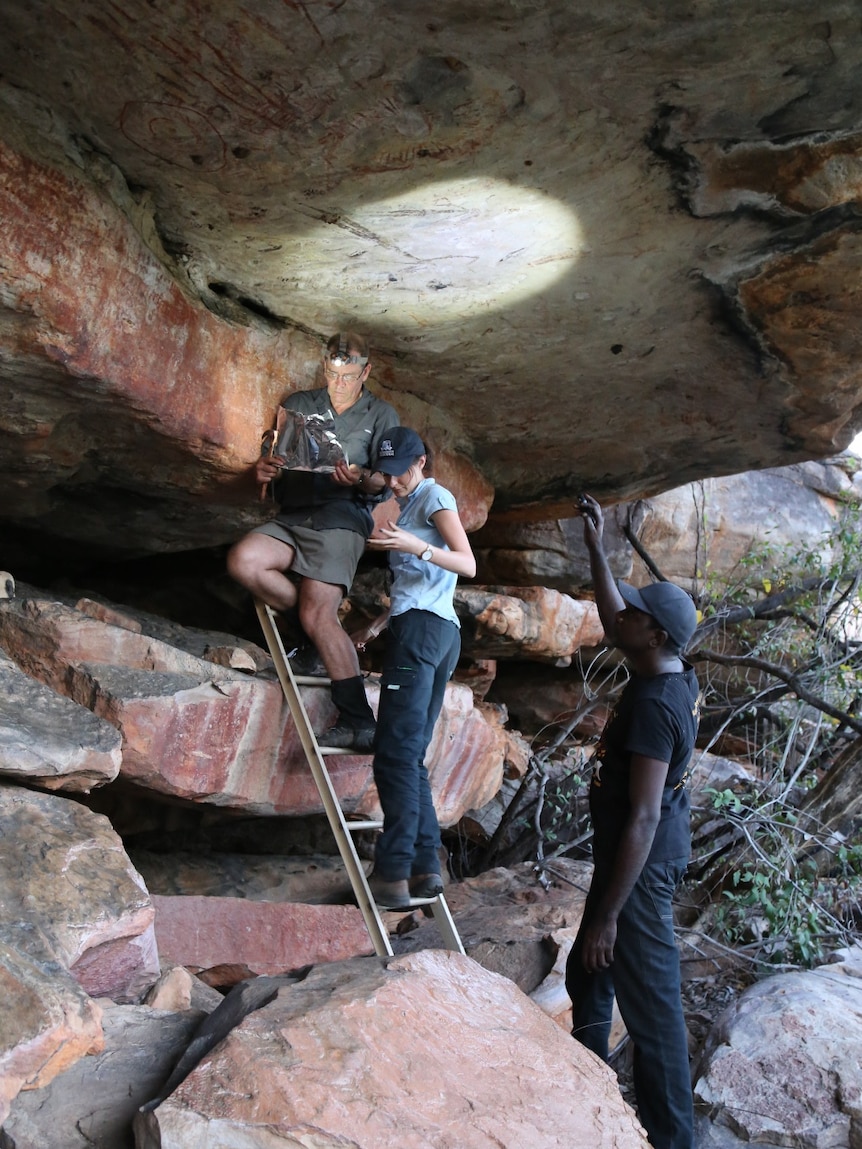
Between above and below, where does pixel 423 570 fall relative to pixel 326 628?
above

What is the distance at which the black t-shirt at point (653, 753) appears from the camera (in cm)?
312

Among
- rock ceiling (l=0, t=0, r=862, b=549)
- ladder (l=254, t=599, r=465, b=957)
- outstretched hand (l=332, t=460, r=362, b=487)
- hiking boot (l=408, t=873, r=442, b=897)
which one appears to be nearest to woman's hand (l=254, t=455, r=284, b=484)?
rock ceiling (l=0, t=0, r=862, b=549)

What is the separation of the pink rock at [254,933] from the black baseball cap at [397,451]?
1.99m

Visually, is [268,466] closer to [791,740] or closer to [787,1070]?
[787,1070]

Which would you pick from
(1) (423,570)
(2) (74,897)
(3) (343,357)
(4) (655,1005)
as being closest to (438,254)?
(3) (343,357)

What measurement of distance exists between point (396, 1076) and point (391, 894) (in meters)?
1.20

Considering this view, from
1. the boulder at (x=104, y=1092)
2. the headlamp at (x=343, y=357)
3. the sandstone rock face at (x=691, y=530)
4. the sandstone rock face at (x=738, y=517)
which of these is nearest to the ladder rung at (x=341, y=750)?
the boulder at (x=104, y=1092)

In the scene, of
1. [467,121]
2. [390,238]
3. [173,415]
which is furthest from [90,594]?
[467,121]

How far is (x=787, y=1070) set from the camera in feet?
13.0

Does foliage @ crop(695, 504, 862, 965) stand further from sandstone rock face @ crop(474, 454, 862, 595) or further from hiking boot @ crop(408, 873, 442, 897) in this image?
hiking boot @ crop(408, 873, 442, 897)

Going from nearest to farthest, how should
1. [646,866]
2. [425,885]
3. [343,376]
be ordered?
[646,866]
[425,885]
[343,376]

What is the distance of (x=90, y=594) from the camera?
198 inches

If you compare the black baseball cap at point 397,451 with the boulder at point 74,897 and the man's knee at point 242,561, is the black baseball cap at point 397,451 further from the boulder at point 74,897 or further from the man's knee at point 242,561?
the boulder at point 74,897

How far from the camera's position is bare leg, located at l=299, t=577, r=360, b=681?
13.3 ft
